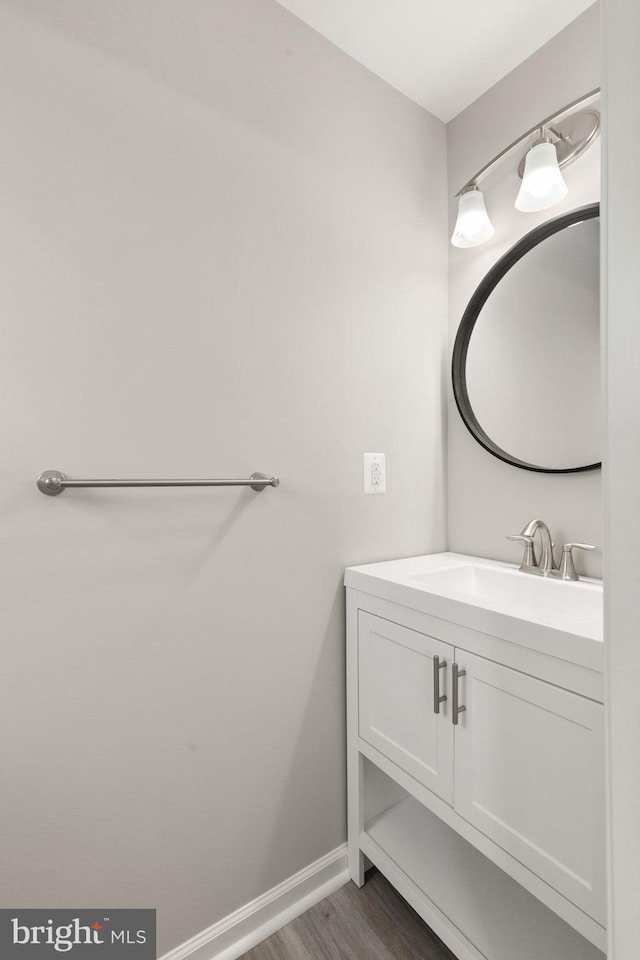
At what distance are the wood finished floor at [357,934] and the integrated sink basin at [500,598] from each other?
83 centimetres

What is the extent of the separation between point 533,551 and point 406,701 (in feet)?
1.80

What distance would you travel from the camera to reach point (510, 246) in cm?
141

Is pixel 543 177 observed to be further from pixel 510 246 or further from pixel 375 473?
pixel 375 473

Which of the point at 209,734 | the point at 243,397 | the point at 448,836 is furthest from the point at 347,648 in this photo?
the point at 243,397

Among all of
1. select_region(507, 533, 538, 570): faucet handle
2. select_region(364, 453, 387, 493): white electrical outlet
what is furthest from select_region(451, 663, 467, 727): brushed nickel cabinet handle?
select_region(364, 453, 387, 493): white electrical outlet

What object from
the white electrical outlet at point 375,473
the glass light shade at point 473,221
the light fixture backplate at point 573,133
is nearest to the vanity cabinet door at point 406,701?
the white electrical outlet at point 375,473

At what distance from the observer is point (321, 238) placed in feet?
4.28

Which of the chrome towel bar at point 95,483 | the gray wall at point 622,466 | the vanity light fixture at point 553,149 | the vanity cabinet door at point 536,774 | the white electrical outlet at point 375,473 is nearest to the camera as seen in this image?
the gray wall at point 622,466

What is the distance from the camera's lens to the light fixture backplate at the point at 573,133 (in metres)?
1.18

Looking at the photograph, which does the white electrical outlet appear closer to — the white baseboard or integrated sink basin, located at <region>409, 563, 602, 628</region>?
integrated sink basin, located at <region>409, 563, 602, 628</region>

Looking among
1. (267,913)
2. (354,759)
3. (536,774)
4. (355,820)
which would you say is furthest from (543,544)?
(267,913)

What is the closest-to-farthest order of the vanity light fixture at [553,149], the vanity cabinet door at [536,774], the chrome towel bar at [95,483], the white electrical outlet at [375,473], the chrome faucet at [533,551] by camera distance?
1. the vanity cabinet door at [536,774]
2. the chrome towel bar at [95,483]
3. the vanity light fixture at [553,149]
4. the chrome faucet at [533,551]
5. the white electrical outlet at [375,473]

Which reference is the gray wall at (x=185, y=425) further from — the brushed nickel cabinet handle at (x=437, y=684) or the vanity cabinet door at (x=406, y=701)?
the brushed nickel cabinet handle at (x=437, y=684)

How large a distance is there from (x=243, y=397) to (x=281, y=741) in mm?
894
